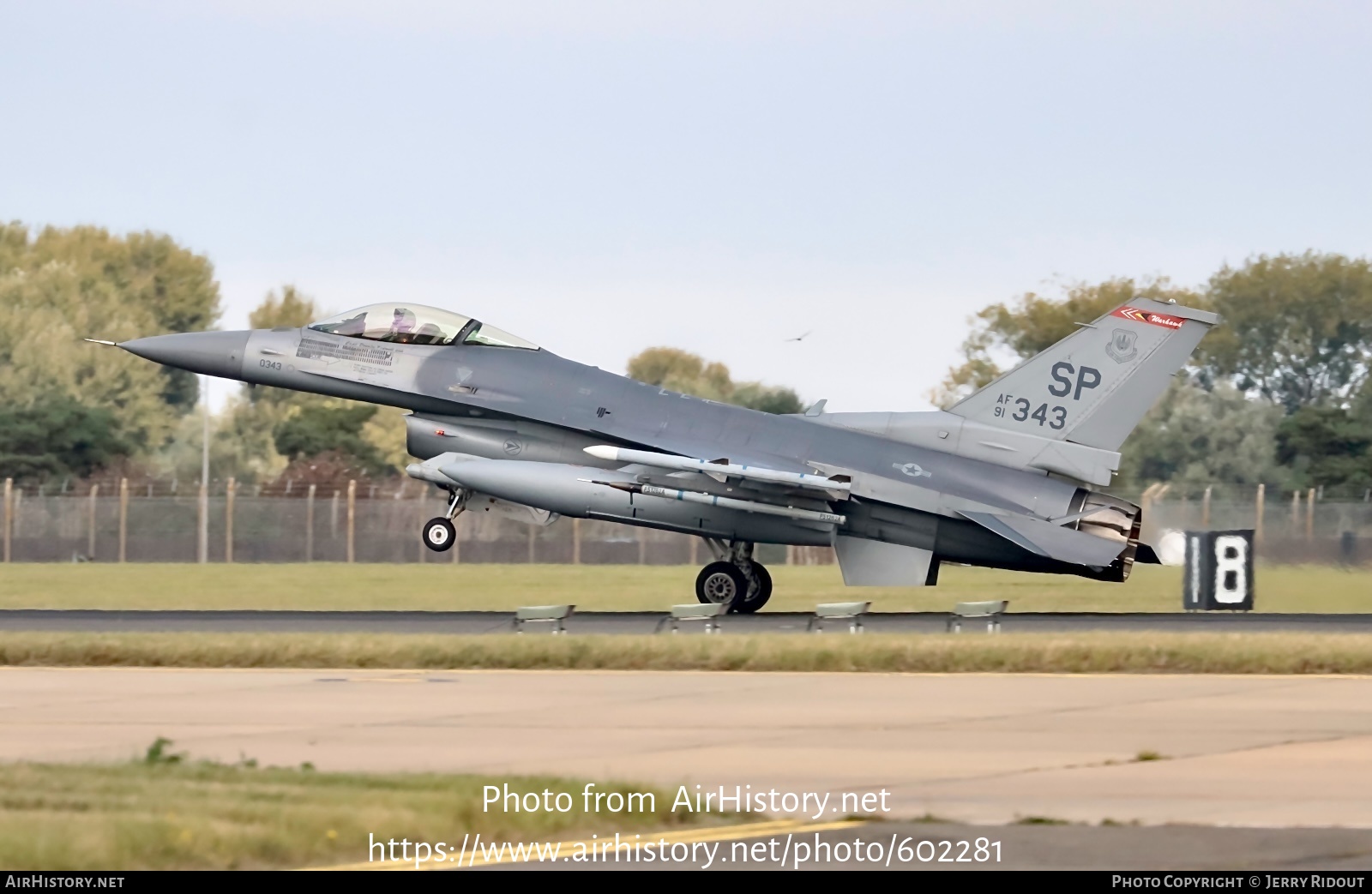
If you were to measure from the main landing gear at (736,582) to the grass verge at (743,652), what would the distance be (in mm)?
5742

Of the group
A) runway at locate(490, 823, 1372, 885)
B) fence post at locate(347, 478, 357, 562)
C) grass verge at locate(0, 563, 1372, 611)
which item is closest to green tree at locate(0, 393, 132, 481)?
fence post at locate(347, 478, 357, 562)

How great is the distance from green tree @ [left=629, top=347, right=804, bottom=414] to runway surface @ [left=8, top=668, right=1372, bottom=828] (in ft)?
43.3

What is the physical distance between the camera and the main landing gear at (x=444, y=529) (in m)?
21.8

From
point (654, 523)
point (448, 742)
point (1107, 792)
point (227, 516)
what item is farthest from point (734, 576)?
point (227, 516)

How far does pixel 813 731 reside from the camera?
11.5 metres

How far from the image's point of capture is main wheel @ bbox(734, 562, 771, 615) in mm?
22812

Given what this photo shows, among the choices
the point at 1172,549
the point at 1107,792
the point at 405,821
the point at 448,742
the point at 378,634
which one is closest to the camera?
the point at 405,821

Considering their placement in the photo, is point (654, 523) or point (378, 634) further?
point (654, 523)

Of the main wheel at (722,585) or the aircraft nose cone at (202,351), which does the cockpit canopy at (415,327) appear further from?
the main wheel at (722,585)

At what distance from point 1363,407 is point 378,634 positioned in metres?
36.0

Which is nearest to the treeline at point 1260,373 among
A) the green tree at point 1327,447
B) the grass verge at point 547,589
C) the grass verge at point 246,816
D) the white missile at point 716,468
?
the green tree at point 1327,447

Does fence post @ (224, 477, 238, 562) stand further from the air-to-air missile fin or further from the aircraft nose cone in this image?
the air-to-air missile fin
